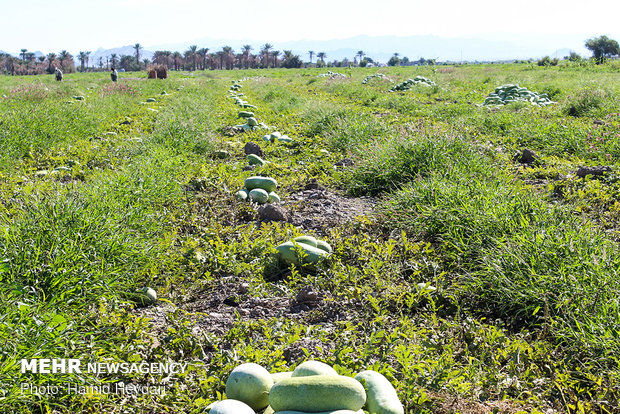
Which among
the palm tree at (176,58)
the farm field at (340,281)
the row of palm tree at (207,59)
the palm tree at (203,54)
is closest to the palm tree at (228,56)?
the row of palm tree at (207,59)

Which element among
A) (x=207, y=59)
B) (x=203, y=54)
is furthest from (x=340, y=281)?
(x=207, y=59)

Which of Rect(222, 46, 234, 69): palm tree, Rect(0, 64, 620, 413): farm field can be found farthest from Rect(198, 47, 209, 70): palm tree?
Rect(0, 64, 620, 413): farm field

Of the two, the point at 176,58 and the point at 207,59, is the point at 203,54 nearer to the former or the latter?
the point at 207,59

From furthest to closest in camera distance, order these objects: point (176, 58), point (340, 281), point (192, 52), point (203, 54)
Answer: point (176, 58)
point (192, 52)
point (203, 54)
point (340, 281)

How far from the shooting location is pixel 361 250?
3676mm

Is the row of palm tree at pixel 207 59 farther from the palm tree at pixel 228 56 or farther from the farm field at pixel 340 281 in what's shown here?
the farm field at pixel 340 281

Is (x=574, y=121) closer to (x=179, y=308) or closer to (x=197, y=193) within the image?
(x=197, y=193)

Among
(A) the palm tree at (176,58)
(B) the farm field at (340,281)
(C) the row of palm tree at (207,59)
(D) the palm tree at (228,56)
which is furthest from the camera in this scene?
(D) the palm tree at (228,56)

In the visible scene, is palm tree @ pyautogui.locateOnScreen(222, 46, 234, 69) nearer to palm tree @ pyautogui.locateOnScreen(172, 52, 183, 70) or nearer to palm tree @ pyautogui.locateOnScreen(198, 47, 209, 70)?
palm tree @ pyautogui.locateOnScreen(198, 47, 209, 70)

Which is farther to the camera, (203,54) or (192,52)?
(192,52)

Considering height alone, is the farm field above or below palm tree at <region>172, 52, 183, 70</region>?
below

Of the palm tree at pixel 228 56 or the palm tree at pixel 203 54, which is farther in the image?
the palm tree at pixel 228 56

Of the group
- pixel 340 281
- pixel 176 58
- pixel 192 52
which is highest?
pixel 192 52

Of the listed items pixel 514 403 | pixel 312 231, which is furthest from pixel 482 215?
pixel 514 403
